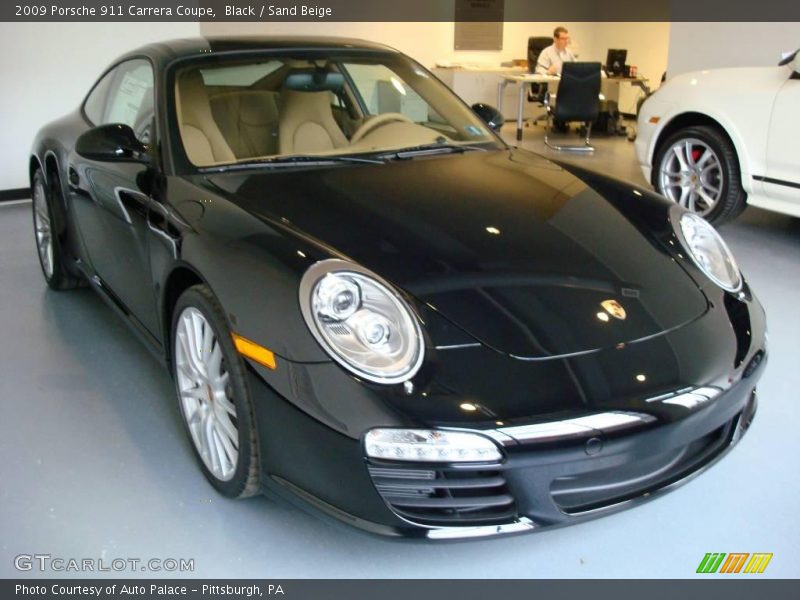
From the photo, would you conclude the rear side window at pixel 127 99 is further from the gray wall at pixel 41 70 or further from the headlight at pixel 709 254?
the gray wall at pixel 41 70

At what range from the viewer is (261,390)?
1.66m

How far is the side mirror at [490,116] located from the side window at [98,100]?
4.46 feet

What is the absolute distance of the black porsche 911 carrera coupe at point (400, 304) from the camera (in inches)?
60.2

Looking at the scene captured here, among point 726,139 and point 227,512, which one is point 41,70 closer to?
point 726,139

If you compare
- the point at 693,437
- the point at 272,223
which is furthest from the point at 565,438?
the point at 272,223

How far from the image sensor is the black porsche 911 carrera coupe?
1530 millimetres

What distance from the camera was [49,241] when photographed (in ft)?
11.2

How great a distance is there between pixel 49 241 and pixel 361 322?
231 centimetres

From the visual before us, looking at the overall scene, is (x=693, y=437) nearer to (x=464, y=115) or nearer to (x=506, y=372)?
(x=506, y=372)

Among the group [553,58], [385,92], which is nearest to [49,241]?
[385,92]

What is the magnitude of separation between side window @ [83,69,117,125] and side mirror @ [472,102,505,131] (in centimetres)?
136

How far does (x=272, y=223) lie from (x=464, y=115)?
1.12 meters

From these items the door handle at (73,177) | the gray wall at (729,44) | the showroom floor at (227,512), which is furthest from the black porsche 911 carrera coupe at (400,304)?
the gray wall at (729,44)

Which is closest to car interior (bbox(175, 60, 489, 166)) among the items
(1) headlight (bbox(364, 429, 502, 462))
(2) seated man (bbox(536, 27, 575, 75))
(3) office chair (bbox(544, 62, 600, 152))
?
(1) headlight (bbox(364, 429, 502, 462))
